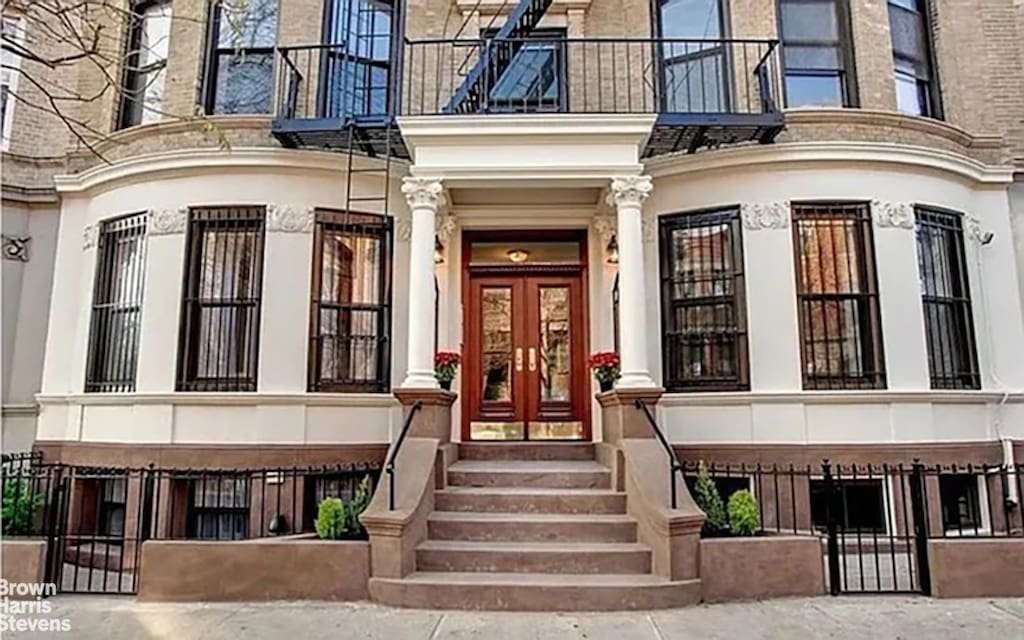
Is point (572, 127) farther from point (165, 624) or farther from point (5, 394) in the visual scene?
point (5, 394)

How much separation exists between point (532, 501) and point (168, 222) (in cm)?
576

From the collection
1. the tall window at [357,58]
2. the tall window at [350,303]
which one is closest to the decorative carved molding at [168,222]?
the tall window at [350,303]

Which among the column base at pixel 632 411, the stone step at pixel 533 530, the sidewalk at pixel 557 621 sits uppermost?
the column base at pixel 632 411

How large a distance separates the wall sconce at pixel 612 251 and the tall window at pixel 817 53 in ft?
9.27

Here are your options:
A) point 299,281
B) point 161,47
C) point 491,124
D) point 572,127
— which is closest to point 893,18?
point 572,127

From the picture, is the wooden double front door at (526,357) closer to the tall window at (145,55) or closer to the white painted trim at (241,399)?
the white painted trim at (241,399)

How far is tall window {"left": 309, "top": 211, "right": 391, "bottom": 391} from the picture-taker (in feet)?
29.1

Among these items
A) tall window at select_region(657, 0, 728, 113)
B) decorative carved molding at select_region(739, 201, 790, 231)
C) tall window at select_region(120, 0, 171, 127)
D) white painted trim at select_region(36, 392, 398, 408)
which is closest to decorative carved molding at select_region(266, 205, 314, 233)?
white painted trim at select_region(36, 392, 398, 408)

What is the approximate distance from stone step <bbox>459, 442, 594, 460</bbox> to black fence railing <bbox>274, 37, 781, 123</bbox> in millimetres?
4203

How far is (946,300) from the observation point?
8992mm

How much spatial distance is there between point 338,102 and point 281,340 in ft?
11.0

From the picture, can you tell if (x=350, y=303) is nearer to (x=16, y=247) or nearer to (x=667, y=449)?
(x=667, y=449)

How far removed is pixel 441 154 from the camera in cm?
816

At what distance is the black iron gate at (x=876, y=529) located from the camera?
246 inches
